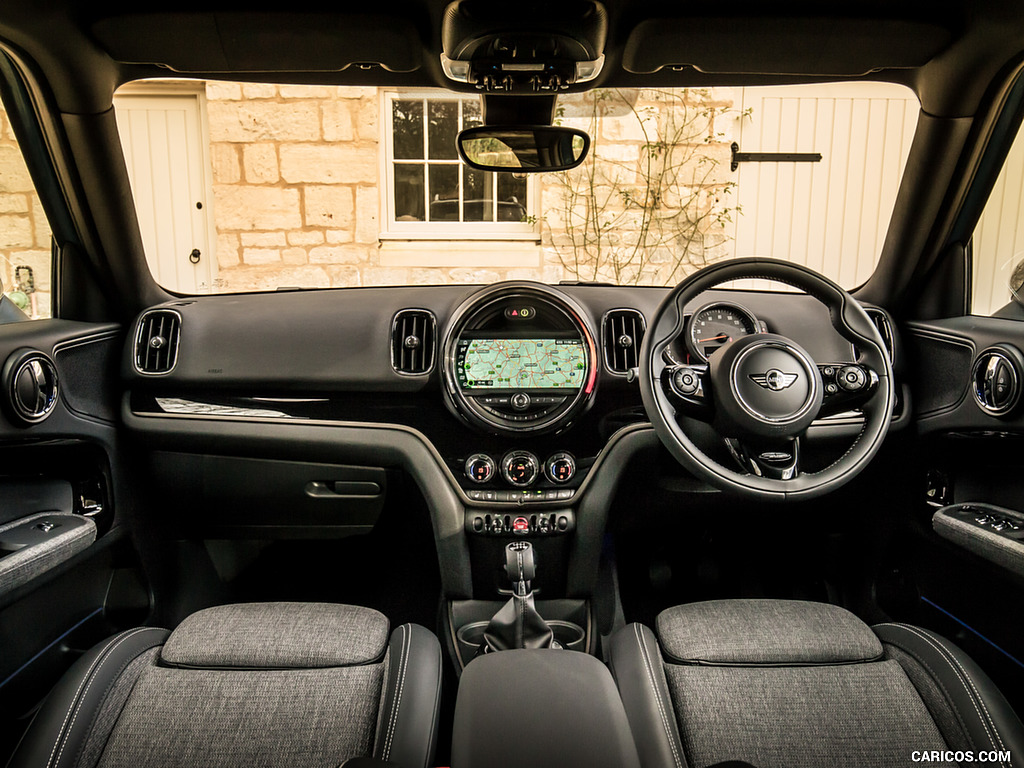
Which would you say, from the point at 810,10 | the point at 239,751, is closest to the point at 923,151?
the point at 810,10

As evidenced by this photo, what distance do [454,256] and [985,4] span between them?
11.3 ft

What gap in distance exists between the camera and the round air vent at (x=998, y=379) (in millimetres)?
1684

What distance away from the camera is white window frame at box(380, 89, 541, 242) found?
4.73 meters

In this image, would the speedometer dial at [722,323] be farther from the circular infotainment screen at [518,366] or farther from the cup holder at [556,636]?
the cup holder at [556,636]

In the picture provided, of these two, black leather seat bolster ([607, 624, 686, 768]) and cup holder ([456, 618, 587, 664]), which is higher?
black leather seat bolster ([607, 624, 686, 768])

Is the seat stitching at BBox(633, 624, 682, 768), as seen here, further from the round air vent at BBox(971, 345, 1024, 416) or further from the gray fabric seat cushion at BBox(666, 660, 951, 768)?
the round air vent at BBox(971, 345, 1024, 416)

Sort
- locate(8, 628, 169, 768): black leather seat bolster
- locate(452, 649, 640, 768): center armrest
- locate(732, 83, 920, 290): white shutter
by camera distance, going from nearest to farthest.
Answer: locate(452, 649, 640, 768): center armrest → locate(8, 628, 169, 768): black leather seat bolster → locate(732, 83, 920, 290): white shutter

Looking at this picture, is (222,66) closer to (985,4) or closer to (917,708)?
(985,4)

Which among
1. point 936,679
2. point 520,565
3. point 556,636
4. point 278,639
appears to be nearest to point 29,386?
point 278,639

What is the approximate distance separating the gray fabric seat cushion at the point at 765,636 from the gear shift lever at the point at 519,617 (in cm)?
39

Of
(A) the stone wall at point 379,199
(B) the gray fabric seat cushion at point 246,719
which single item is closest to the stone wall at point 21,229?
(B) the gray fabric seat cushion at point 246,719

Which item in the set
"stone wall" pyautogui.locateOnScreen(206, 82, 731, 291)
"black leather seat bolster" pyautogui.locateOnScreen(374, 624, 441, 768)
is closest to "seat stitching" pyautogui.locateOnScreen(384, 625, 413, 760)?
"black leather seat bolster" pyautogui.locateOnScreen(374, 624, 441, 768)

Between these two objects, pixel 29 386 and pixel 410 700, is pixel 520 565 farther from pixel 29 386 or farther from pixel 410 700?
pixel 29 386

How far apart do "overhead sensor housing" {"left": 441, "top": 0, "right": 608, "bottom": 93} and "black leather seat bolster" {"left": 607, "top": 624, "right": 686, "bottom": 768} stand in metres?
1.33
